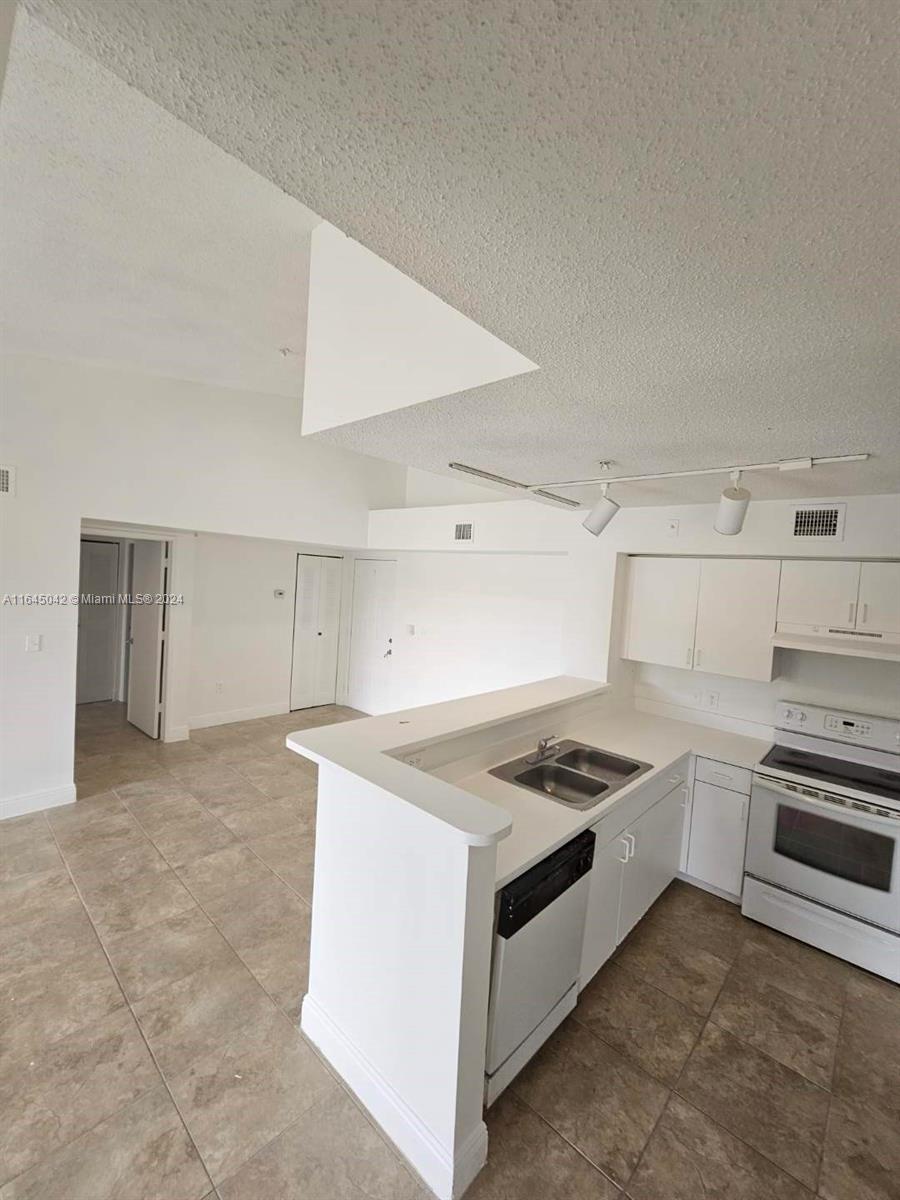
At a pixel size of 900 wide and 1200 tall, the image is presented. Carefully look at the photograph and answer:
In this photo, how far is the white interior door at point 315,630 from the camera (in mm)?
6359

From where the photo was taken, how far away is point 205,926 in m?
2.62

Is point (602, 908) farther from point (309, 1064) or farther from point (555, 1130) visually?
point (309, 1064)

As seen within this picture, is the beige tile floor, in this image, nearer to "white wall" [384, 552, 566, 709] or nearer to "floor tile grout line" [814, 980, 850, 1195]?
"floor tile grout line" [814, 980, 850, 1195]

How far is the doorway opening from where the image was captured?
521 centimetres

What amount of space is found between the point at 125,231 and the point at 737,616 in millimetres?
3567

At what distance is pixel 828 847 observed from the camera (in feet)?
8.55

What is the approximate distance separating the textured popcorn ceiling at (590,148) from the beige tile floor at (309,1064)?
7.80 feet

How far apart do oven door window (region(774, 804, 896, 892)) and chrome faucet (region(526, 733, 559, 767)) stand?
1.19 m

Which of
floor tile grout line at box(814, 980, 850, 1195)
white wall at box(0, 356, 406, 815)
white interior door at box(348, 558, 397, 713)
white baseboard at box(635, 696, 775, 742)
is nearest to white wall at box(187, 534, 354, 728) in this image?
white interior door at box(348, 558, 397, 713)

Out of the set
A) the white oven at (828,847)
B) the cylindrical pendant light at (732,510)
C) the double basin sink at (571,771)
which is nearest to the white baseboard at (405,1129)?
the double basin sink at (571,771)

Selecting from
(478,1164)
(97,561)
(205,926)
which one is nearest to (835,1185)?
(478,1164)

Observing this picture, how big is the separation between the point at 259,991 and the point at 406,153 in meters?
2.85

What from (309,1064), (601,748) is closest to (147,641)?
(309,1064)

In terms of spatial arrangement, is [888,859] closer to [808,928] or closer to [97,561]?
[808,928]
